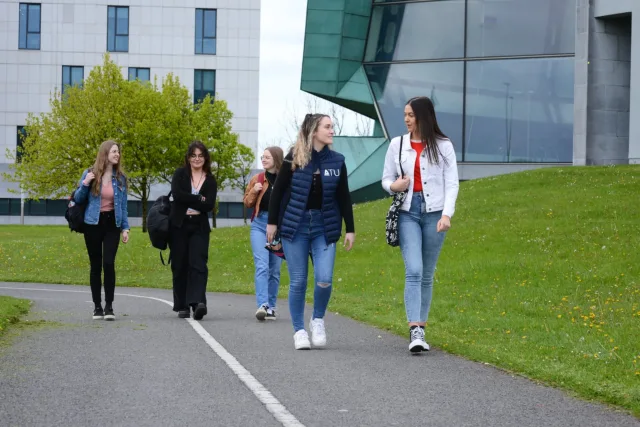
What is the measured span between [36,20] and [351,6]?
3821 centimetres

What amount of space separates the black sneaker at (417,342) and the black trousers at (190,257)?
12.9ft

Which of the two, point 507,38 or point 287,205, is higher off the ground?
point 507,38

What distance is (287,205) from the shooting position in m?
9.38

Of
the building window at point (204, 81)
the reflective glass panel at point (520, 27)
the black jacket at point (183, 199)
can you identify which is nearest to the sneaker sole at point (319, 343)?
the black jacket at point (183, 199)

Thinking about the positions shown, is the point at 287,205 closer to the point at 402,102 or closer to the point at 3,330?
the point at 3,330

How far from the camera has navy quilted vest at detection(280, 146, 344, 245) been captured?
9.27 meters

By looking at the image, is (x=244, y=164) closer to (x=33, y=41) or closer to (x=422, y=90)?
(x=33, y=41)

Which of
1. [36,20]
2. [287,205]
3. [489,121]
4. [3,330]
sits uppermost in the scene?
[36,20]

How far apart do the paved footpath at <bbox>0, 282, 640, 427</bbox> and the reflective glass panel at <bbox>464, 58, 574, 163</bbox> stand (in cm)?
2966

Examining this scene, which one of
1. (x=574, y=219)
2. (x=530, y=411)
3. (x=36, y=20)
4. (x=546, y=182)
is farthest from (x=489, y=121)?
(x=36, y=20)

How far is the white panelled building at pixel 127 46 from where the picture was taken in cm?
7406

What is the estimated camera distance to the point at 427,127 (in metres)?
9.30

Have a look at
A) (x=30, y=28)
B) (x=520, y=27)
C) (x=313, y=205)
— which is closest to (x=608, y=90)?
(x=520, y=27)

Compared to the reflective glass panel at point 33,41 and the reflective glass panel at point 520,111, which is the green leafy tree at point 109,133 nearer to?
the reflective glass panel at point 520,111
